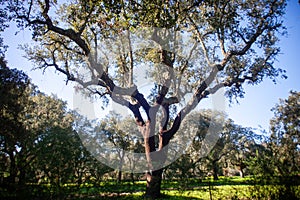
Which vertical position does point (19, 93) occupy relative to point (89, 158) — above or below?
above

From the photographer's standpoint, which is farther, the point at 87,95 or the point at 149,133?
the point at 87,95

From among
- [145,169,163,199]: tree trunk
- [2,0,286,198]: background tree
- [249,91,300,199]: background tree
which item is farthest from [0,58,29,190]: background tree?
[249,91,300,199]: background tree

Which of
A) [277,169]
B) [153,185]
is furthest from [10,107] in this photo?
[277,169]

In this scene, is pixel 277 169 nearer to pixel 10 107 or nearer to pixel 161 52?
pixel 161 52

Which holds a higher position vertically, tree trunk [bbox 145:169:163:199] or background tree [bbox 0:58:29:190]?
background tree [bbox 0:58:29:190]

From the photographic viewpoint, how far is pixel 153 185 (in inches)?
470

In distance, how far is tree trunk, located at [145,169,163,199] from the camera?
1165cm

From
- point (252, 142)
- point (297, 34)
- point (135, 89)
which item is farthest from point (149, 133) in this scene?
point (252, 142)

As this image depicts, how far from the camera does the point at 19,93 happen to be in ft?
44.6

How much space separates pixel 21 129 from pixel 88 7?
298 inches

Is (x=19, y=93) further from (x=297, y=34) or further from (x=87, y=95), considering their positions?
(x=297, y=34)

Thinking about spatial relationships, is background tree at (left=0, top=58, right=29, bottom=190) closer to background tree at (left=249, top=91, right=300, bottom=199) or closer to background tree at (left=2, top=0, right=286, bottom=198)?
background tree at (left=2, top=0, right=286, bottom=198)

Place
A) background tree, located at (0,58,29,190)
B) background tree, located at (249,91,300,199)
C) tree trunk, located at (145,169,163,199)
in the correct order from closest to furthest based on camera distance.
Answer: background tree, located at (249,91,300,199) → background tree, located at (0,58,29,190) → tree trunk, located at (145,169,163,199)

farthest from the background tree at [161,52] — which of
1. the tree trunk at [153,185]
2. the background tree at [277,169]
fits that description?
the background tree at [277,169]
